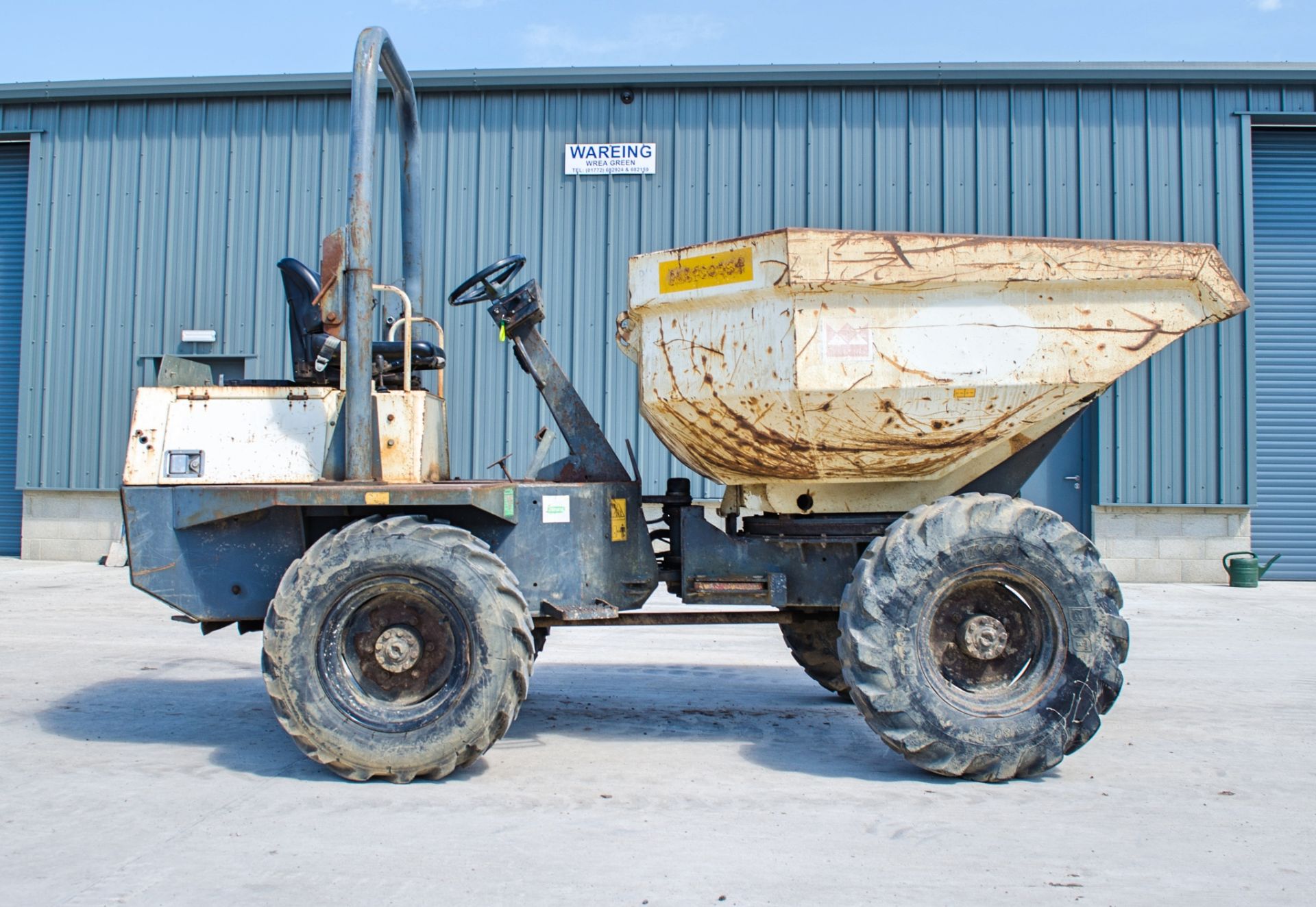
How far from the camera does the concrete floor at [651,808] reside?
9.80ft

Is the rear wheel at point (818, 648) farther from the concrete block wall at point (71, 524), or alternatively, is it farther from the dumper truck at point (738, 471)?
the concrete block wall at point (71, 524)

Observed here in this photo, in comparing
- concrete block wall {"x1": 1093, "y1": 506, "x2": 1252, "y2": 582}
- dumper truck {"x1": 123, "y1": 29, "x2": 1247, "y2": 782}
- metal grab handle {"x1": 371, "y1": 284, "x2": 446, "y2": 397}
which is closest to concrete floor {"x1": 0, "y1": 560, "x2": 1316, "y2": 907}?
dumper truck {"x1": 123, "y1": 29, "x2": 1247, "y2": 782}

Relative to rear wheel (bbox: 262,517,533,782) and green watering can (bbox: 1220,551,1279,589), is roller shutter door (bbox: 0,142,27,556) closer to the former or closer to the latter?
rear wheel (bbox: 262,517,533,782)

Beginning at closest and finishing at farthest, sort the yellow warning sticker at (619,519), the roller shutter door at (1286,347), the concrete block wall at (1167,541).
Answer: the yellow warning sticker at (619,519), the concrete block wall at (1167,541), the roller shutter door at (1286,347)

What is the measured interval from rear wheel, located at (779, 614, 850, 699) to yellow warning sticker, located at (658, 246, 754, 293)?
208cm

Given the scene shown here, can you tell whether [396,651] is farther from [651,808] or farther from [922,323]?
[922,323]

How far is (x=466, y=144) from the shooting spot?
1295 cm

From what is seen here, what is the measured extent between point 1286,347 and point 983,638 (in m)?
11.3

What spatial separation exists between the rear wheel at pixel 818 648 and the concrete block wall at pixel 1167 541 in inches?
319

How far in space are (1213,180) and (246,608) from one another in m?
12.8

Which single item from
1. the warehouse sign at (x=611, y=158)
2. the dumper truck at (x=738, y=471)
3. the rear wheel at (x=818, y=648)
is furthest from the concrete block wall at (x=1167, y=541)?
the dumper truck at (x=738, y=471)

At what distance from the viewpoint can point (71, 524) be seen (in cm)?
1336

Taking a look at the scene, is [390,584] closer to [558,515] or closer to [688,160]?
[558,515]

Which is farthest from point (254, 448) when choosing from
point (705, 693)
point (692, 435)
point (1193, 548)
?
point (1193, 548)
